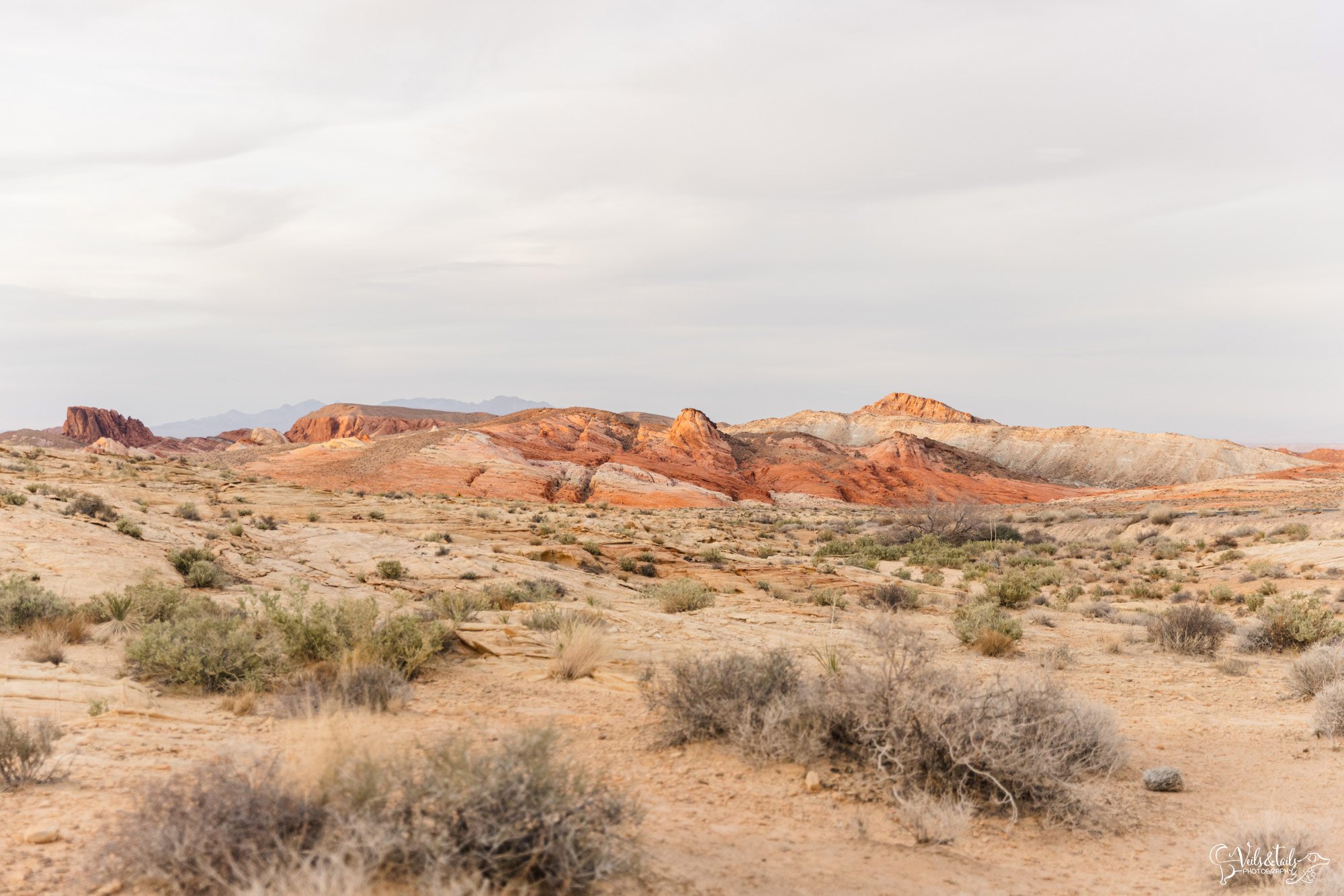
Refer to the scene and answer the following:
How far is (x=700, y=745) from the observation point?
6.28 metres

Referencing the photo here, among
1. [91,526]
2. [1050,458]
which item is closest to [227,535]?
[91,526]

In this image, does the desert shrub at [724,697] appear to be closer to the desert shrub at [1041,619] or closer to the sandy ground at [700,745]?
the sandy ground at [700,745]

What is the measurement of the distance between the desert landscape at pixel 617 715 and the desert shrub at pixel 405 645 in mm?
72

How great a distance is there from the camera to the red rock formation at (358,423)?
399ft

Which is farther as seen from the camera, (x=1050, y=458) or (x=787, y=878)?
(x=1050, y=458)

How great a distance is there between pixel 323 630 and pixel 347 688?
4.43 feet

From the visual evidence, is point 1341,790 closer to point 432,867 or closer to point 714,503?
point 432,867

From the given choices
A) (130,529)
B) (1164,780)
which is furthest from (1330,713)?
(130,529)

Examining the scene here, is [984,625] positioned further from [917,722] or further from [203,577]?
[203,577]

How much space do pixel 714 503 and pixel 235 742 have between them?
51611 millimetres

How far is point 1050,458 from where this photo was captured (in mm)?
97125

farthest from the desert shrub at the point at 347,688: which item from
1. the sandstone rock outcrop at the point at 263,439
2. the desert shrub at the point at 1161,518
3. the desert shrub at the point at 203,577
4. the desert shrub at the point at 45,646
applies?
the sandstone rock outcrop at the point at 263,439

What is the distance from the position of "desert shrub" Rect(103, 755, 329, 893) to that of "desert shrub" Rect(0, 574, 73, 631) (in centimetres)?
743

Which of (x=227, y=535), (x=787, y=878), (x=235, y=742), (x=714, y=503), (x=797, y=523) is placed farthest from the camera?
(x=714, y=503)
